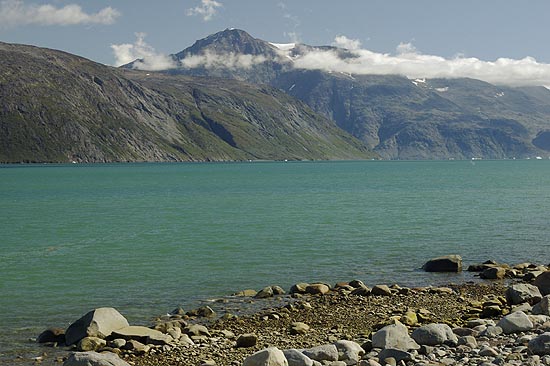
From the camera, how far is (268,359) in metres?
18.5

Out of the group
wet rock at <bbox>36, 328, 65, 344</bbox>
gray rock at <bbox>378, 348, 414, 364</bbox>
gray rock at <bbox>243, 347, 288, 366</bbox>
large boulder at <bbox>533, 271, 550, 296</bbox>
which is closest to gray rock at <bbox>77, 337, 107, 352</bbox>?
wet rock at <bbox>36, 328, 65, 344</bbox>

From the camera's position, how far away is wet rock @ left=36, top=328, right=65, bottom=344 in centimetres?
2572

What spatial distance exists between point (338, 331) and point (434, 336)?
16.5 feet

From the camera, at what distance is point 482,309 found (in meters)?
28.9

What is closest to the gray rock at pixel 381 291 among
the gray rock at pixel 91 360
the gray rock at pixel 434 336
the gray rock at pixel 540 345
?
the gray rock at pixel 434 336

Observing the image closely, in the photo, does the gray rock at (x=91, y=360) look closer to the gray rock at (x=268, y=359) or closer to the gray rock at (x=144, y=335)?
the gray rock at (x=144, y=335)

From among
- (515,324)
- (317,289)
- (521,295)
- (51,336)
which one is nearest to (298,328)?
(515,324)

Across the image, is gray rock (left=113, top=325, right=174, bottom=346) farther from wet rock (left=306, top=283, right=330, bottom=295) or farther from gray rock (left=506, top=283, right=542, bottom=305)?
gray rock (left=506, top=283, right=542, bottom=305)

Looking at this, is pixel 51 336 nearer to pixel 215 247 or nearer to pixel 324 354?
pixel 324 354

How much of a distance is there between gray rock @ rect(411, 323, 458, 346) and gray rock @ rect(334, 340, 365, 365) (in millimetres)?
2331

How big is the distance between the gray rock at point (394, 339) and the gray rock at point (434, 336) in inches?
20.0

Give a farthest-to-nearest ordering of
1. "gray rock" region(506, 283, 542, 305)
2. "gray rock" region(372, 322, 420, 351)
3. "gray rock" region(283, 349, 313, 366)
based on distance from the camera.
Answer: "gray rock" region(506, 283, 542, 305) < "gray rock" region(372, 322, 420, 351) < "gray rock" region(283, 349, 313, 366)

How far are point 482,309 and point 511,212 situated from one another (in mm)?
56959

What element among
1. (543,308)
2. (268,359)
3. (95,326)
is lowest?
(95,326)
